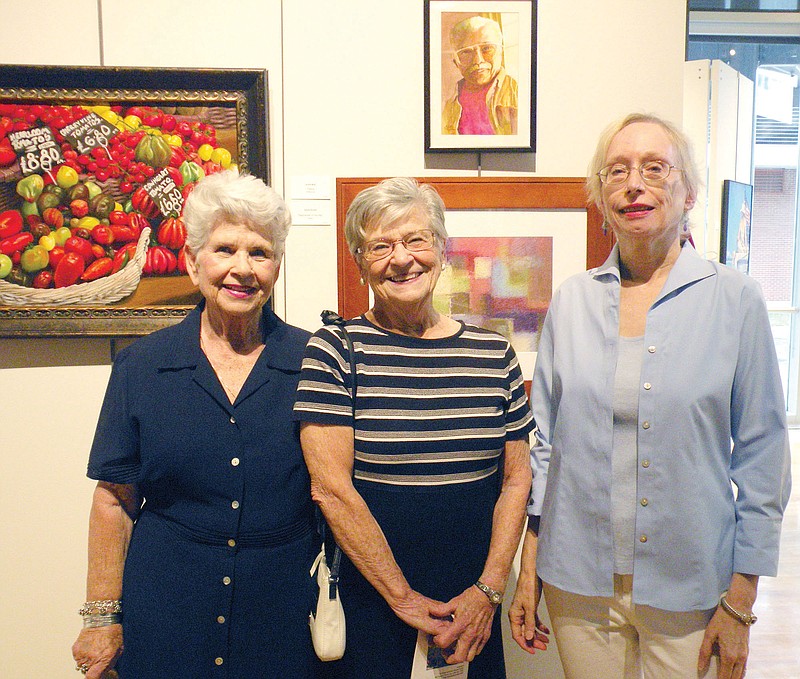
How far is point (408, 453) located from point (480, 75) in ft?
4.02

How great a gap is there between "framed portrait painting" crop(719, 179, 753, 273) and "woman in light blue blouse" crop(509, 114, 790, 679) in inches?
83.6

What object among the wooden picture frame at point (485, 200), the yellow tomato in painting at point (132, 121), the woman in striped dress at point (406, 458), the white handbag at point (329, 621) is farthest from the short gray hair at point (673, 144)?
the yellow tomato in painting at point (132, 121)

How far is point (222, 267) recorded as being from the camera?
4.42 feet

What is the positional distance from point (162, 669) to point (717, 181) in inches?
124

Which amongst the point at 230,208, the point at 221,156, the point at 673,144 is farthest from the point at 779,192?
the point at 230,208

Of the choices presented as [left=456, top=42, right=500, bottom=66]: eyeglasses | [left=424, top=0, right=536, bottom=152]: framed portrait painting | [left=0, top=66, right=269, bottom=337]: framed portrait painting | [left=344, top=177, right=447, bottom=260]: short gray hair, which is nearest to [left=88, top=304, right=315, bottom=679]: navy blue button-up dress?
[left=344, top=177, right=447, bottom=260]: short gray hair

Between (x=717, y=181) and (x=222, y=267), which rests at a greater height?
(x=717, y=181)

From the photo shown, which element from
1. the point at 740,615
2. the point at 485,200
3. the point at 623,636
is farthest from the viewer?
the point at 485,200

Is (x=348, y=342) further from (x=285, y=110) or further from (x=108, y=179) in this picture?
(x=108, y=179)

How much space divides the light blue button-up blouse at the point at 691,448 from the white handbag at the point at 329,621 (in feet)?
1.54

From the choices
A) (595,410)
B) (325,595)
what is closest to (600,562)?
(595,410)

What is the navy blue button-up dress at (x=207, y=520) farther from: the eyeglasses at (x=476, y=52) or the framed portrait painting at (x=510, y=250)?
the eyeglasses at (x=476, y=52)

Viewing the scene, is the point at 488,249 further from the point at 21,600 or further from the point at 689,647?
the point at 21,600

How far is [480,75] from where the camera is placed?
195cm
